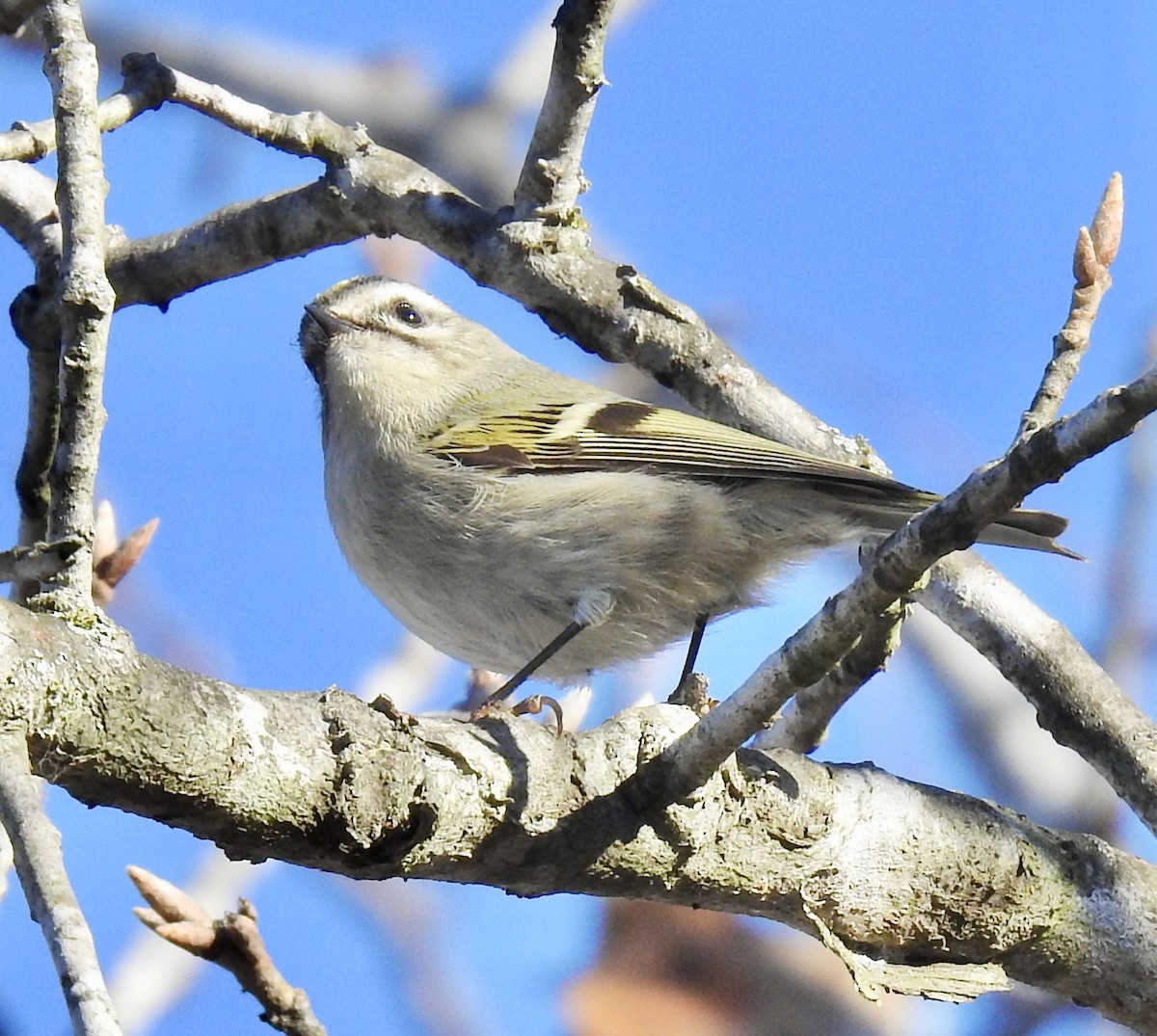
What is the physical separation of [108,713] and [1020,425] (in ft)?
5.01

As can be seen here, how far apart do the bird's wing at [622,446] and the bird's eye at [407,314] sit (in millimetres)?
562

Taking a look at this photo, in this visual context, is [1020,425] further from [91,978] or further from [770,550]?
[91,978]

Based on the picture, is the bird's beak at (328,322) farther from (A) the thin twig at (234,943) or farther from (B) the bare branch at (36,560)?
(B) the bare branch at (36,560)

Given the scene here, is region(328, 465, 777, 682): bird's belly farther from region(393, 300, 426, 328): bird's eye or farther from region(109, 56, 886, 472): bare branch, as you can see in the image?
region(393, 300, 426, 328): bird's eye

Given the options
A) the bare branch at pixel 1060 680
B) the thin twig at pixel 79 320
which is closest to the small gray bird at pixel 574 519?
the bare branch at pixel 1060 680

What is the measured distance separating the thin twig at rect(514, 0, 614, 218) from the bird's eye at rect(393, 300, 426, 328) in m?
0.93

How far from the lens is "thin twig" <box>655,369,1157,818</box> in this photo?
173 cm

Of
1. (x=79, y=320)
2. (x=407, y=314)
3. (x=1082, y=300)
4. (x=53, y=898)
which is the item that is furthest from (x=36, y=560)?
(x=407, y=314)

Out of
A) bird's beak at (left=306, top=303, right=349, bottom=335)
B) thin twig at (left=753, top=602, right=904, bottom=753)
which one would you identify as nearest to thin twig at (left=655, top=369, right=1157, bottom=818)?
thin twig at (left=753, top=602, right=904, bottom=753)

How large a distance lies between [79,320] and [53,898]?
0.79 metres

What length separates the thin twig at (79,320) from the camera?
1.69 metres

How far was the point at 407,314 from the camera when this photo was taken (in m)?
4.29

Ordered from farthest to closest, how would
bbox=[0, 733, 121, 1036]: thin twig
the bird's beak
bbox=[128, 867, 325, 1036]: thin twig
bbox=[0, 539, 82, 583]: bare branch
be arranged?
the bird's beak, bbox=[128, 867, 325, 1036]: thin twig, bbox=[0, 539, 82, 583]: bare branch, bbox=[0, 733, 121, 1036]: thin twig

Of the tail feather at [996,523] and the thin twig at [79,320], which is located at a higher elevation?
the tail feather at [996,523]
